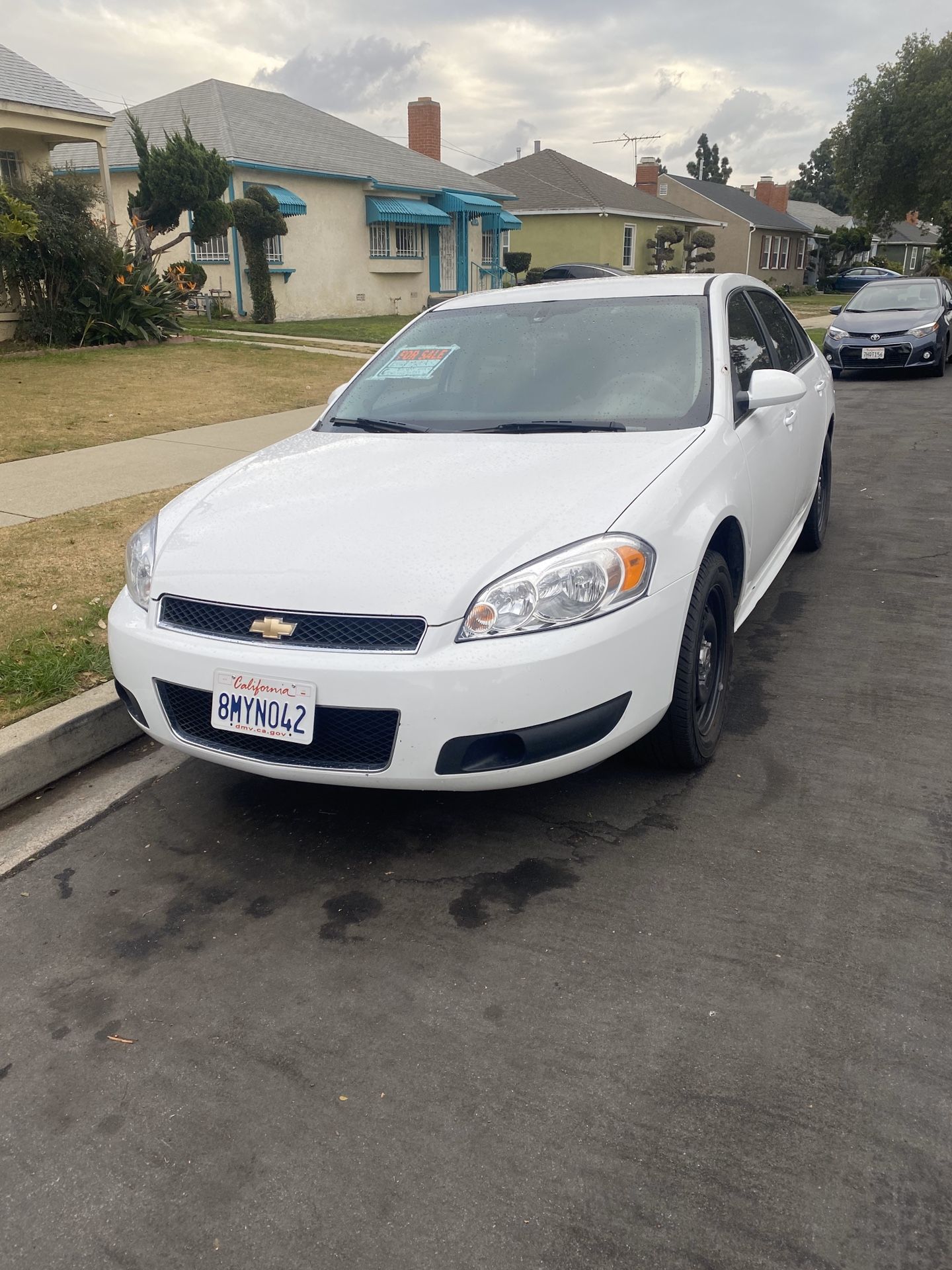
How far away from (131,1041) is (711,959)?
1.44 metres

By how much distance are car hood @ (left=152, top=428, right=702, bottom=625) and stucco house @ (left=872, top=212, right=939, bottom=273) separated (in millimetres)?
77339

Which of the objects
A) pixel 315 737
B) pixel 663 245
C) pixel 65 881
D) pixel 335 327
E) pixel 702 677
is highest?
pixel 663 245

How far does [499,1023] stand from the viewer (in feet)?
8.11

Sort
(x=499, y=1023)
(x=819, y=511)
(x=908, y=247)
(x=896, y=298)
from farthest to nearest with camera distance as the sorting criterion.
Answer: (x=908, y=247) → (x=896, y=298) → (x=819, y=511) → (x=499, y=1023)

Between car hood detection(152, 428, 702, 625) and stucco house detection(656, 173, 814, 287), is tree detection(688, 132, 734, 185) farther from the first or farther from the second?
car hood detection(152, 428, 702, 625)

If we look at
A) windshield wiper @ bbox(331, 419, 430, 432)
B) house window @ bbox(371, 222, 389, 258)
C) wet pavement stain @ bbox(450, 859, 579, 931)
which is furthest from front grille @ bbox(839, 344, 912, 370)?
house window @ bbox(371, 222, 389, 258)

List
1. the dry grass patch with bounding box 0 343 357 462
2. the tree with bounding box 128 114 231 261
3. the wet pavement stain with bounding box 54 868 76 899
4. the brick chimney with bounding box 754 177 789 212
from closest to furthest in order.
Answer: the wet pavement stain with bounding box 54 868 76 899
the dry grass patch with bounding box 0 343 357 462
the tree with bounding box 128 114 231 261
the brick chimney with bounding box 754 177 789 212

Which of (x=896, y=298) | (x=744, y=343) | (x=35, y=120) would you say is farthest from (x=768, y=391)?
(x=35, y=120)

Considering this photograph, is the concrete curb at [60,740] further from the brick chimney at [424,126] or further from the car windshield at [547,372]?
the brick chimney at [424,126]

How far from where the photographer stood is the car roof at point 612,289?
4.42m

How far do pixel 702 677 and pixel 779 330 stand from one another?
257cm

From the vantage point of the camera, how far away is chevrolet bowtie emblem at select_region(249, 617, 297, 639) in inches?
114

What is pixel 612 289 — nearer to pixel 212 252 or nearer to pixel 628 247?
pixel 212 252

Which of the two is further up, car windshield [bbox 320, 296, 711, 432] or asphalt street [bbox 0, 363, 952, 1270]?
car windshield [bbox 320, 296, 711, 432]
